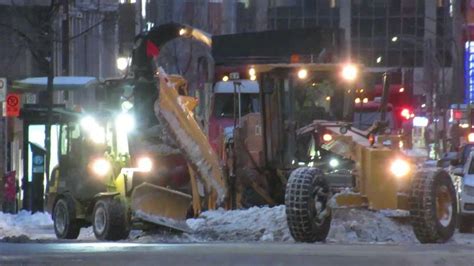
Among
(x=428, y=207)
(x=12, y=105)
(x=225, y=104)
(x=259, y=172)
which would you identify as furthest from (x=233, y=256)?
(x=225, y=104)

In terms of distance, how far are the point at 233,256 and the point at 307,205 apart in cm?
360

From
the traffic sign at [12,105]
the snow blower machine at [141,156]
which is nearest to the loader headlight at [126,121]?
the snow blower machine at [141,156]

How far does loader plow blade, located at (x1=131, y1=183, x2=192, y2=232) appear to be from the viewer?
55.9 feet

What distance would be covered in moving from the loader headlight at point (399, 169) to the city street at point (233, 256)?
291 cm

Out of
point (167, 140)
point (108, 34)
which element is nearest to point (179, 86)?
point (167, 140)

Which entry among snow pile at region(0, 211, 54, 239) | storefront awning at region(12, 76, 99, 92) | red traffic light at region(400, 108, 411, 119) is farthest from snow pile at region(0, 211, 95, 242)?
red traffic light at region(400, 108, 411, 119)

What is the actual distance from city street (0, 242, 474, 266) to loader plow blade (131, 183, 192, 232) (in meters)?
4.22

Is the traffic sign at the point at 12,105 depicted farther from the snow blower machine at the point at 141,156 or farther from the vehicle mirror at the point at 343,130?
the vehicle mirror at the point at 343,130

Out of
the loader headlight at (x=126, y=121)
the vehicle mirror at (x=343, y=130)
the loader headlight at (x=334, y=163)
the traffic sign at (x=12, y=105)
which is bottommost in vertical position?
the loader headlight at (x=334, y=163)

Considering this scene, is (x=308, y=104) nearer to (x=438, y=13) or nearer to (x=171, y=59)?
(x=171, y=59)

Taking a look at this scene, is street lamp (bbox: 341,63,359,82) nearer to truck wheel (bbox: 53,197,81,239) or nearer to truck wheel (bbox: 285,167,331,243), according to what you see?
truck wheel (bbox: 285,167,331,243)

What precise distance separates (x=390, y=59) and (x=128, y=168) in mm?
89821

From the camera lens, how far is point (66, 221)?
18594 millimetres

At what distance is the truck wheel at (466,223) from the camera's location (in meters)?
20.9
